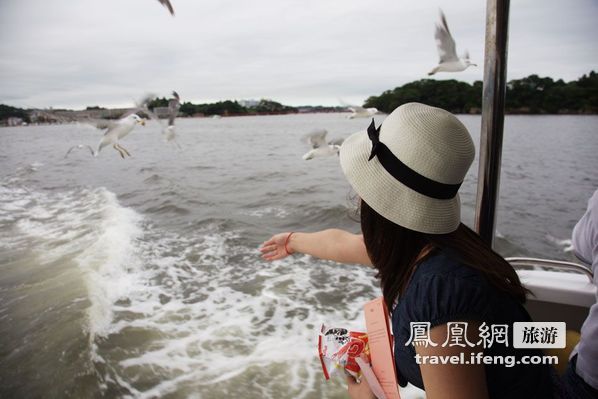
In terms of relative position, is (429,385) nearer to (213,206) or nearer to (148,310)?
(148,310)

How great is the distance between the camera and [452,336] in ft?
3.07

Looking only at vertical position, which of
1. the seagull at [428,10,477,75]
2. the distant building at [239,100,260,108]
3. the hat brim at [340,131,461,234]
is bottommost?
the hat brim at [340,131,461,234]

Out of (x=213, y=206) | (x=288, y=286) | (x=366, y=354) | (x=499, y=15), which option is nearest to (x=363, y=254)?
(x=366, y=354)

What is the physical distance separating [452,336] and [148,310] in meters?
3.59

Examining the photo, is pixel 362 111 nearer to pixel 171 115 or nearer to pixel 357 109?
pixel 357 109

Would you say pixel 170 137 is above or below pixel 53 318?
above

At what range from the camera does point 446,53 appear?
172 inches

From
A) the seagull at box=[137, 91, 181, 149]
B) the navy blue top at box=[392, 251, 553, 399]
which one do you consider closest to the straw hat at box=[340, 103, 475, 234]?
the navy blue top at box=[392, 251, 553, 399]

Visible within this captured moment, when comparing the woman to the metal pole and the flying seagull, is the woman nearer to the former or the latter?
the metal pole

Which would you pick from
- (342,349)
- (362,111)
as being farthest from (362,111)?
(342,349)

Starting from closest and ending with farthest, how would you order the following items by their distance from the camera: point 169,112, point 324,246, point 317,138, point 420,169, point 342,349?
point 420,169, point 342,349, point 324,246, point 169,112, point 317,138

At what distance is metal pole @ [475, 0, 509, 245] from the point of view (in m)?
1.76

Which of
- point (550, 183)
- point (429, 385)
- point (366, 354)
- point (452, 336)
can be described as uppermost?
point (452, 336)

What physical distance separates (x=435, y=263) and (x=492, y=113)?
3.90 feet
